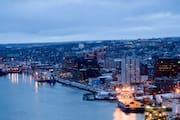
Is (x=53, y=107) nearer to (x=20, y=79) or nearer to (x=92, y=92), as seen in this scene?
(x=92, y=92)

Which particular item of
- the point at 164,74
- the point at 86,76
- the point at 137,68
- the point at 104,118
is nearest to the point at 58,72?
the point at 86,76

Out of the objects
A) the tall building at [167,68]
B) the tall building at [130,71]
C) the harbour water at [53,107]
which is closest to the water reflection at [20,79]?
the harbour water at [53,107]

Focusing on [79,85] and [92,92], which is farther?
[79,85]

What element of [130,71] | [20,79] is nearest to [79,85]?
[130,71]

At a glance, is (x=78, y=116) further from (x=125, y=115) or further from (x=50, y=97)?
(x=50, y=97)

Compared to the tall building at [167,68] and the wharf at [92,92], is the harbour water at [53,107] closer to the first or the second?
the wharf at [92,92]

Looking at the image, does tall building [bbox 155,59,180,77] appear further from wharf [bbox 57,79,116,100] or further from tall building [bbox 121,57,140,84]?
wharf [bbox 57,79,116,100]
